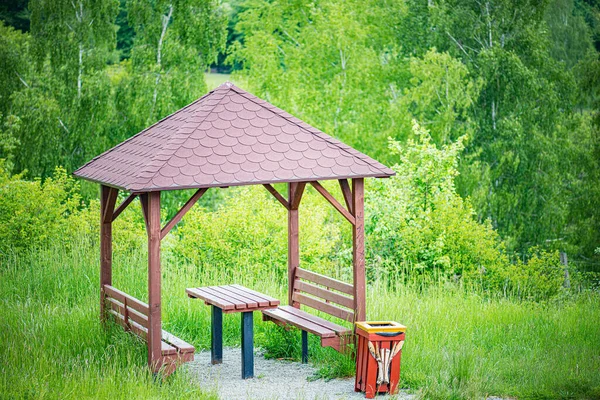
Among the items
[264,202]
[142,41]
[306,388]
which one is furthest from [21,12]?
[306,388]

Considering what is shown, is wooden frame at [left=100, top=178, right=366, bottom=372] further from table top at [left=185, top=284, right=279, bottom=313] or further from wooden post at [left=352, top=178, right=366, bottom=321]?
table top at [left=185, top=284, right=279, bottom=313]

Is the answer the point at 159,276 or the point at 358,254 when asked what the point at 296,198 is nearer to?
the point at 358,254

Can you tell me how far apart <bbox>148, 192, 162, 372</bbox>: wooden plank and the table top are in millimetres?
636

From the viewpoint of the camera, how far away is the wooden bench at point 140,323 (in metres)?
6.70

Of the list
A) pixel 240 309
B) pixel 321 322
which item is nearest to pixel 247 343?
pixel 240 309

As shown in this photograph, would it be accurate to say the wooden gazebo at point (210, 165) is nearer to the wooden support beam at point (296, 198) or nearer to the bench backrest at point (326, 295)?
Answer: the bench backrest at point (326, 295)

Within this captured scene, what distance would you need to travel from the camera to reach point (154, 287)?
6.66m

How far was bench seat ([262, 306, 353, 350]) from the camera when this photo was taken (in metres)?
7.06

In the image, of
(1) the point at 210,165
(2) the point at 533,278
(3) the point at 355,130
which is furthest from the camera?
(3) the point at 355,130

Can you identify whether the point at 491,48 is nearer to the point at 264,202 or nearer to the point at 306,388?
the point at 264,202

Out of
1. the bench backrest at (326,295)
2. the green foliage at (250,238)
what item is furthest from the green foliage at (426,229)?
the bench backrest at (326,295)

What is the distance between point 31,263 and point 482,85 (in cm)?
1451

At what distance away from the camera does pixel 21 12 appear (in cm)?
2738

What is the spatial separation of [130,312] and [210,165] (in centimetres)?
161
